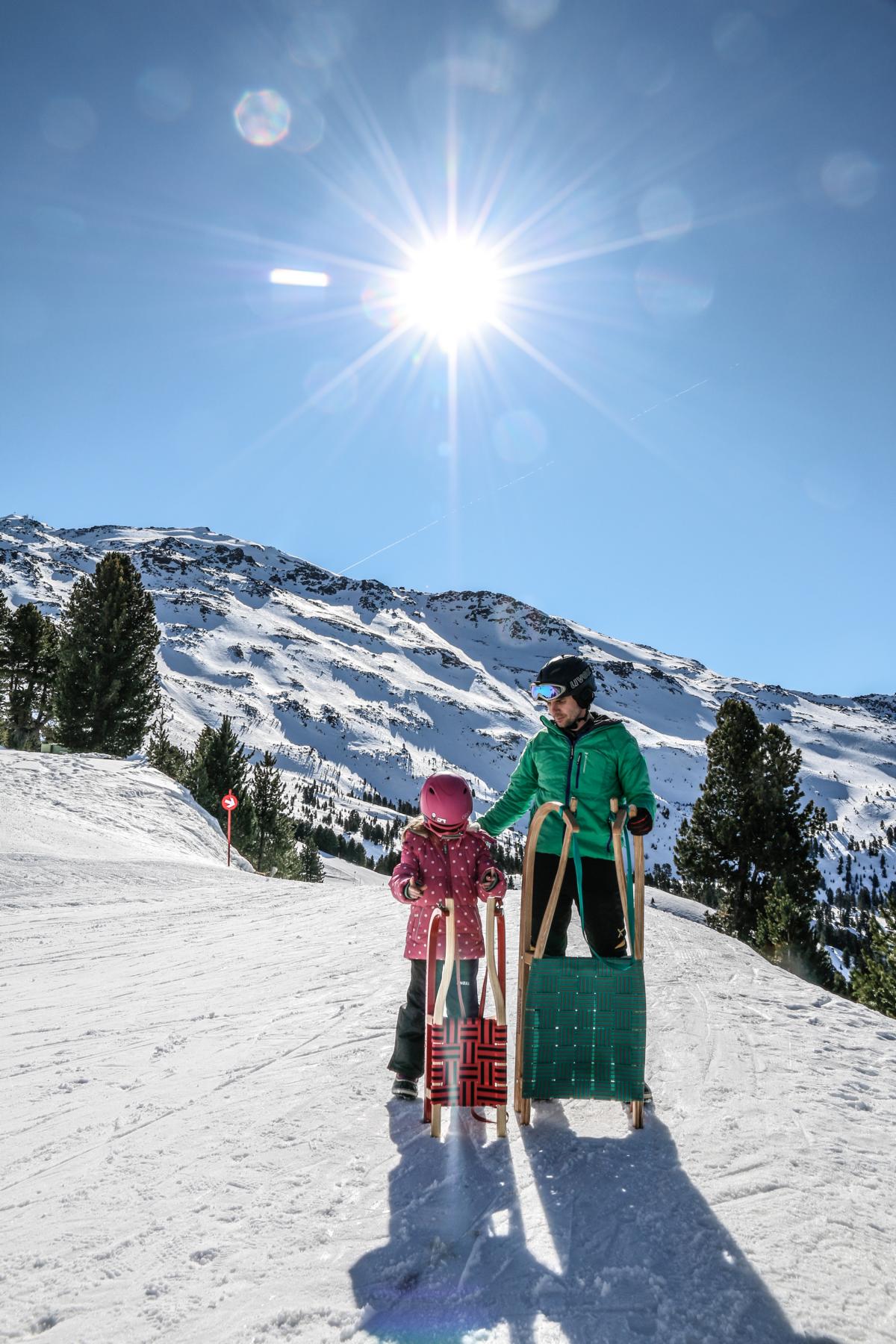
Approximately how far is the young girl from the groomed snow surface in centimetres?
32

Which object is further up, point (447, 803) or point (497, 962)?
point (447, 803)

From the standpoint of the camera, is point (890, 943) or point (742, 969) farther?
point (890, 943)

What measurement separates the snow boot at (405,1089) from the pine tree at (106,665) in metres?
27.2

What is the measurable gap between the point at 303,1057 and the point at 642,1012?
223 centimetres

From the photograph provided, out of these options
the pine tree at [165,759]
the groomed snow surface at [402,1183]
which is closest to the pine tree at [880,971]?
the groomed snow surface at [402,1183]

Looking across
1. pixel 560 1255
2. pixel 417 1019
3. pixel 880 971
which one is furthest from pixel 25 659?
pixel 560 1255

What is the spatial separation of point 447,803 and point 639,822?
3.39ft

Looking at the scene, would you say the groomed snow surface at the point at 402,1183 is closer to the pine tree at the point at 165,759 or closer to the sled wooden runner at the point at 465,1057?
the sled wooden runner at the point at 465,1057

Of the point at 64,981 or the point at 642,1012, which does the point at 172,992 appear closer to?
the point at 64,981

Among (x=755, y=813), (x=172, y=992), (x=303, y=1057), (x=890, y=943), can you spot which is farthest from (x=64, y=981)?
(x=755, y=813)

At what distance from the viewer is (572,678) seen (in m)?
3.94

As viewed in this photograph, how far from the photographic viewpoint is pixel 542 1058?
3.35m

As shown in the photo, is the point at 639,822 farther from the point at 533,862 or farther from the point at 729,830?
the point at 729,830

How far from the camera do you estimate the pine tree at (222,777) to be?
3062cm
